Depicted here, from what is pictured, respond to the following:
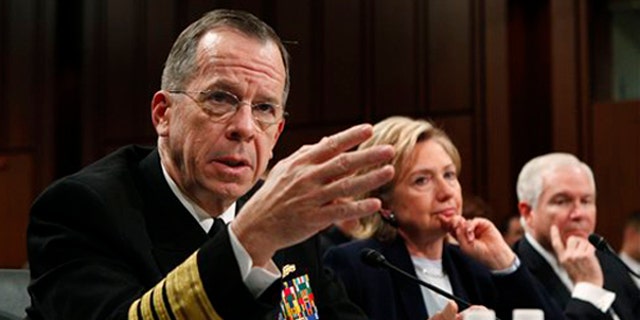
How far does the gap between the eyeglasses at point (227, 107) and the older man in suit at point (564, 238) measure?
1848 millimetres

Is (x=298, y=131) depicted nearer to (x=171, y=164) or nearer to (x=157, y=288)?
(x=171, y=164)

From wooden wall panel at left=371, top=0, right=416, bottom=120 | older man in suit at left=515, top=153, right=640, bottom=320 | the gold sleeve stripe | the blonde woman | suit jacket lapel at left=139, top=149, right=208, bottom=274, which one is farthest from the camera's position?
wooden wall panel at left=371, top=0, right=416, bottom=120

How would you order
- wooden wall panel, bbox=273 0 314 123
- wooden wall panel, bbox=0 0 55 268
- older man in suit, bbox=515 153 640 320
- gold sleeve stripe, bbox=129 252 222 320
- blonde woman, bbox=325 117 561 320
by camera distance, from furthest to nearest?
wooden wall panel, bbox=0 0 55 268 < wooden wall panel, bbox=273 0 314 123 < older man in suit, bbox=515 153 640 320 < blonde woman, bbox=325 117 561 320 < gold sleeve stripe, bbox=129 252 222 320

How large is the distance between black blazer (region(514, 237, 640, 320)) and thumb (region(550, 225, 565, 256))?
98 mm

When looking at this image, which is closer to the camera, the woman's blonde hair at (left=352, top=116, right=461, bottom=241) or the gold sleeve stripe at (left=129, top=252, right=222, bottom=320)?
the gold sleeve stripe at (left=129, top=252, right=222, bottom=320)

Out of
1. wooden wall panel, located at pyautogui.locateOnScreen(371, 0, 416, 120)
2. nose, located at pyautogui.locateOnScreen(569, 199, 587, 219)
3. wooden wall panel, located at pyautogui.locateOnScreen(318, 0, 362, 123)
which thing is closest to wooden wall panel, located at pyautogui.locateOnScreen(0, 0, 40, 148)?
wooden wall panel, located at pyautogui.locateOnScreen(318, 0, 362, 123)

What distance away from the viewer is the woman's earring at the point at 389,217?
10.3 ft

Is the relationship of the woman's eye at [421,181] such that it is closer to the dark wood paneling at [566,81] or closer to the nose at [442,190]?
the nose at [442,190]

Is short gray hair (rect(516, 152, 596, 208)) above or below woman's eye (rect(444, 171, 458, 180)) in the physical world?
below

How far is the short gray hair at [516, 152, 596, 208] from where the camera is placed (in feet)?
12.6

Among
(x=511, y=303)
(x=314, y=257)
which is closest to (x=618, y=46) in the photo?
(x=511, y=303)

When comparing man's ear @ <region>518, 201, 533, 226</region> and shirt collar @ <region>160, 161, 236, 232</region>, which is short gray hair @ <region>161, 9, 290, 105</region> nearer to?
shirt collar @ <region>160, 161, 236, 232</region>

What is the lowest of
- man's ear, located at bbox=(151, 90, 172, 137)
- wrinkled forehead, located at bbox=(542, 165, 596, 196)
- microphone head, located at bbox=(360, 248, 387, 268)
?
microphone head, located at bbox=(360, 248, 387, 268)

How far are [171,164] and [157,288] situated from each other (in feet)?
1.95
